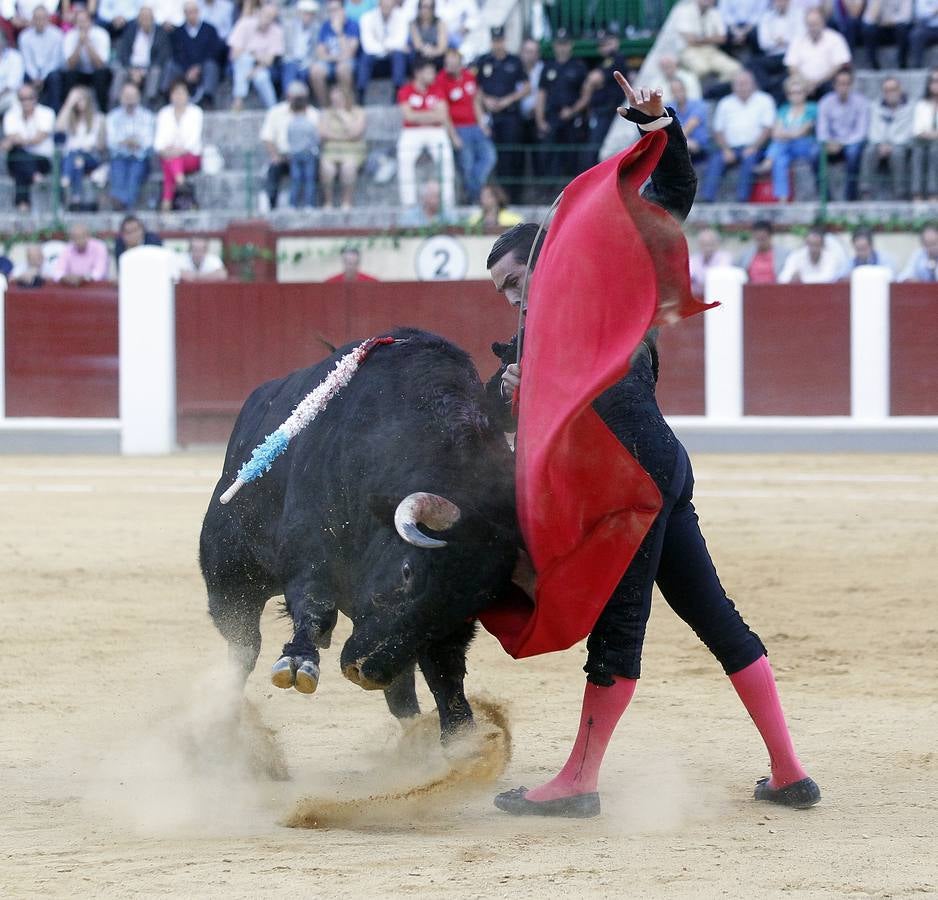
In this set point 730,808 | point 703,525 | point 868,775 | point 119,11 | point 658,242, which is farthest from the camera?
point 119,11

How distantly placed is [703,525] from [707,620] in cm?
367

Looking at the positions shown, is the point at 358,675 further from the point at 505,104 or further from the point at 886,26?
the point at 886,26

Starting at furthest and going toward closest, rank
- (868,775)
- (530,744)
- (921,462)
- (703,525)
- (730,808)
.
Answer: (921,462)
(703,525)
(530,744)
(868,775)
(730,808)

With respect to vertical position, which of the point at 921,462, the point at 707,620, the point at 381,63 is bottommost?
the point at 921,462

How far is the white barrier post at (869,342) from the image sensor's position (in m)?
9.60

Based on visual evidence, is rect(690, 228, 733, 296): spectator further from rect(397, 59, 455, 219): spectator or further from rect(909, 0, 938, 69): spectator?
rect(909, 0, 938, 69): spectator

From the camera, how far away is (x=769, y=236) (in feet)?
32.8

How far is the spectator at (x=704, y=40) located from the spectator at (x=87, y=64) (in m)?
4.30

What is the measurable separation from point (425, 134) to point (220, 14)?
2.49 metres

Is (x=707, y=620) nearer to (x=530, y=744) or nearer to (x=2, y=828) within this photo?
(x=530, y=744)

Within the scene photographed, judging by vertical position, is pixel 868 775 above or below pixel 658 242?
below

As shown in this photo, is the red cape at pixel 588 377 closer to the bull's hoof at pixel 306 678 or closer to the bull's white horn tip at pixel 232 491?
the bull's hoof at pixel 306 678

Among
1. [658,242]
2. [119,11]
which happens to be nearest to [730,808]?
[658,242]

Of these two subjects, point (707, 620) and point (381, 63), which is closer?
point (707, 620)
